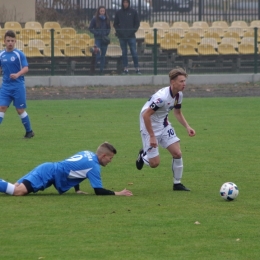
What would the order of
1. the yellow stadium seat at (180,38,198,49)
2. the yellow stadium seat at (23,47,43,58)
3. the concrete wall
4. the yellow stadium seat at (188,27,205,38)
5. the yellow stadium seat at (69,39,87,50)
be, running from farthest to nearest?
1. the concrete wall
2. the yellow stadium seat at (188,27,205,38)
3. the yellow stadium seat at (180,38,198,49)
4. the yellow stadium seat at (69,39,87,50)
5. the yellow stadium seat at (23,47,43,58)

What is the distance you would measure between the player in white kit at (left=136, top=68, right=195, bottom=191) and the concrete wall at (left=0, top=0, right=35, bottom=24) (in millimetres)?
21323

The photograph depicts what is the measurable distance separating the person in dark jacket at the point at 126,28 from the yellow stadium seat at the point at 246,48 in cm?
375

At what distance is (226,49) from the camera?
2523 centimetres

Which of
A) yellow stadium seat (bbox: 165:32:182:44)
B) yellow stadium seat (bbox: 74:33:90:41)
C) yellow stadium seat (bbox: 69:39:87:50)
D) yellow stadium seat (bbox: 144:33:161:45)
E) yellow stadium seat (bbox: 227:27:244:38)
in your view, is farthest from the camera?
yellow stadium seat (bbox: 227:27:244:38)

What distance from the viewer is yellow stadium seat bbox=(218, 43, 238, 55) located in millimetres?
25141

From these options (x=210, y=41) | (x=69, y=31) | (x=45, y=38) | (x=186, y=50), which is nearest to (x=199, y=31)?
(x=210, y=41)

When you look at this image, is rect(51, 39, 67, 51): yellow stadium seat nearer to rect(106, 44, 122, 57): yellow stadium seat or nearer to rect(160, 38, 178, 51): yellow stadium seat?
rect(106, 44, 122, 57): yellow stadium seat

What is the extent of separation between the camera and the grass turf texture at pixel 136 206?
6.50 m

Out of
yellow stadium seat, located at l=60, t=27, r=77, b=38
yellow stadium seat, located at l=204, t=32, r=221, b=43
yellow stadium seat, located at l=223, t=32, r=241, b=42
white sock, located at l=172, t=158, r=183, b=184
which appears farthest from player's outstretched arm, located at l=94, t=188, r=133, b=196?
yellow stadium seat, located at l=204, t=32, r=221, b=43

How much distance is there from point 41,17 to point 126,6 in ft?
26.3

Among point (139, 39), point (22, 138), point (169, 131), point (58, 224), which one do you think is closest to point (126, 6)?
point (139, 39)

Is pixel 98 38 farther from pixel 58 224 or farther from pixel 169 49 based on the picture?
pixel 58 224

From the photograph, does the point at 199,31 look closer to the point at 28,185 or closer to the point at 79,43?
the point at 79,43

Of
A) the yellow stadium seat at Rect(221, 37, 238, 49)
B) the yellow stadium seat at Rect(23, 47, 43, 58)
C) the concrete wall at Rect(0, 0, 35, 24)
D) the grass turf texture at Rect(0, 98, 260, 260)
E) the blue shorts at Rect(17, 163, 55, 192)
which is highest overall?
the concrete wall at Rect(0, 0, 35, 24)
